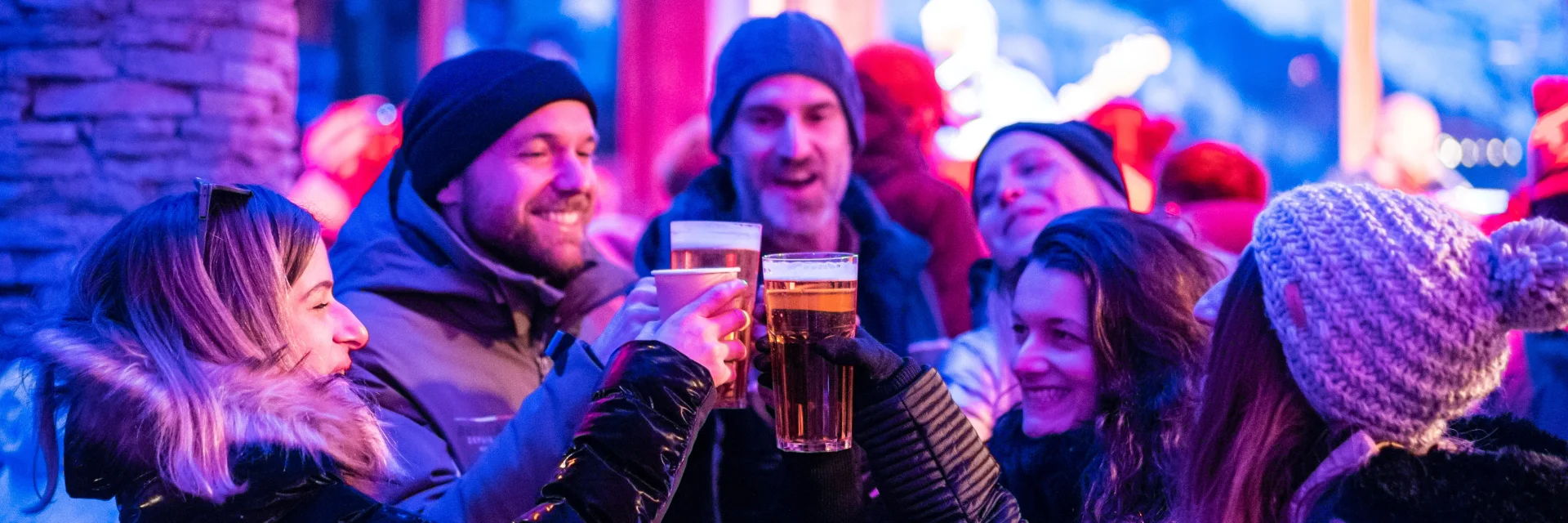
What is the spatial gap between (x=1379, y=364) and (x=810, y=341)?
30.0 inches

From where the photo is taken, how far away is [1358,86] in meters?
8.41

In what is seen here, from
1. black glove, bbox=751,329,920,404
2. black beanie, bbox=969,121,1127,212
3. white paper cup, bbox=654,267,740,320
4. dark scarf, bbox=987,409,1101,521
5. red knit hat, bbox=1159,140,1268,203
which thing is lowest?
dark scarf, bbox=987,409,1101,521

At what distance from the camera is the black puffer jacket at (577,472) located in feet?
4.69

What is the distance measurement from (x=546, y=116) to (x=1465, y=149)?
352 inches

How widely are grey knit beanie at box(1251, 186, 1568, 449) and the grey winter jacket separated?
1130 mm

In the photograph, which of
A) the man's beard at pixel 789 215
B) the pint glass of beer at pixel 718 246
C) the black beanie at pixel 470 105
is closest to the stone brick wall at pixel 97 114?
the black beanie at pixel 470 105

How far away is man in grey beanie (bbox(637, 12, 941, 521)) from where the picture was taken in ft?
9.45

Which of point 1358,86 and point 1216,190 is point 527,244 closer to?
Answer: point 1216,190

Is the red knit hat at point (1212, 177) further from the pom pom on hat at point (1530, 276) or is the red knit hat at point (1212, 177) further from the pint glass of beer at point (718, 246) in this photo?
the pom pom on hat at point (1530, 276)

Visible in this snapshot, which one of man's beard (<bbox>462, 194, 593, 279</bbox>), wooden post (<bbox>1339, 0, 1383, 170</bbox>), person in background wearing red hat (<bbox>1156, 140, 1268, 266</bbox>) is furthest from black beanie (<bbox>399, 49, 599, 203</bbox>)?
wooden post (<bbox>1339, 0, 1383, 170</bbox>)

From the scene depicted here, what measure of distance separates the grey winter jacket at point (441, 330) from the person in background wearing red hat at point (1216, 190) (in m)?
2.01

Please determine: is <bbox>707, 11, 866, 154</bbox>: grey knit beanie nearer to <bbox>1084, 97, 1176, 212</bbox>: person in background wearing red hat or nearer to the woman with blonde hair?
the woman with blonde hair

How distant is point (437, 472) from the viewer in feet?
7.11

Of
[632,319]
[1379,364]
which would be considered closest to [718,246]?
[632,319]
